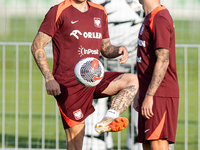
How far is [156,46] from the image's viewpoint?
3.33m

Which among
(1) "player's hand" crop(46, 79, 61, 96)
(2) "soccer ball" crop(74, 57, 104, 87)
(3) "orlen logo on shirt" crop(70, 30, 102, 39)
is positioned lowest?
(1) "player's hand" crop(46, 79, 61, 96)

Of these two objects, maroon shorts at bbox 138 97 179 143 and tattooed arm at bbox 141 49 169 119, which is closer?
tattooed arm at bbox 141 49 169 119

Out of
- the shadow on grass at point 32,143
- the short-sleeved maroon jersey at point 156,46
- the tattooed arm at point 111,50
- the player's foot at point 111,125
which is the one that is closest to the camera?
the player's foot at point 111,125

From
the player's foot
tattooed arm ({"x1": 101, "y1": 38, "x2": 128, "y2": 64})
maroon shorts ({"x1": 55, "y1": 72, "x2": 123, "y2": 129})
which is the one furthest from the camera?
maroon shorts ({"x1": 55, "y1": 72, "x2": 123, "y2": 129})

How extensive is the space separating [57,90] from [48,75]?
0.21 metres

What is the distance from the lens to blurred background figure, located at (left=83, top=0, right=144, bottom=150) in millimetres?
5504

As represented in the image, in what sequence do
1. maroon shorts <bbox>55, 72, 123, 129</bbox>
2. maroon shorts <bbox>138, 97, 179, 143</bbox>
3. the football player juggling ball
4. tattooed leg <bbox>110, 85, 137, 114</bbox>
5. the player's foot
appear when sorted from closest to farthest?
the player's foot → maroon shorts <bbox>138, 97, 179, 143</bbox> → tattooed leg <bbox>110, 85, 137, 114</bbox> → the football player juggling ball → maroon shorts <bbox>55, 72, 123, 129</bbox>

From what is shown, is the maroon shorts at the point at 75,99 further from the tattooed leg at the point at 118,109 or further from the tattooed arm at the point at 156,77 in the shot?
the tattooed arm at the point at 156,77

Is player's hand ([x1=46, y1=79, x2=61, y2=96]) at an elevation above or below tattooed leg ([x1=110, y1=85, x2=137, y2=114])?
above

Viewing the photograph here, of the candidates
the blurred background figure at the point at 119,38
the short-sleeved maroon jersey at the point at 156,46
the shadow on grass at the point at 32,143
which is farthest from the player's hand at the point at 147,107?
the shadow on grass at the point at 32,143

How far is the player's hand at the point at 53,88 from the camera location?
3574 millimetres

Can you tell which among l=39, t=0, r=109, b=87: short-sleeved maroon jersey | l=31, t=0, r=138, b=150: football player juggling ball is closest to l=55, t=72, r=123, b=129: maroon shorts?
l=31, t=0, r=138, b=150: football player juggling ball

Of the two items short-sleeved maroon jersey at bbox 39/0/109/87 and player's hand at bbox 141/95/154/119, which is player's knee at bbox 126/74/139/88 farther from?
short-sleeved maroon jersey at bbox 39/0/109/87

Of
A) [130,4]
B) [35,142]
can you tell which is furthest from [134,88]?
[35,142]
